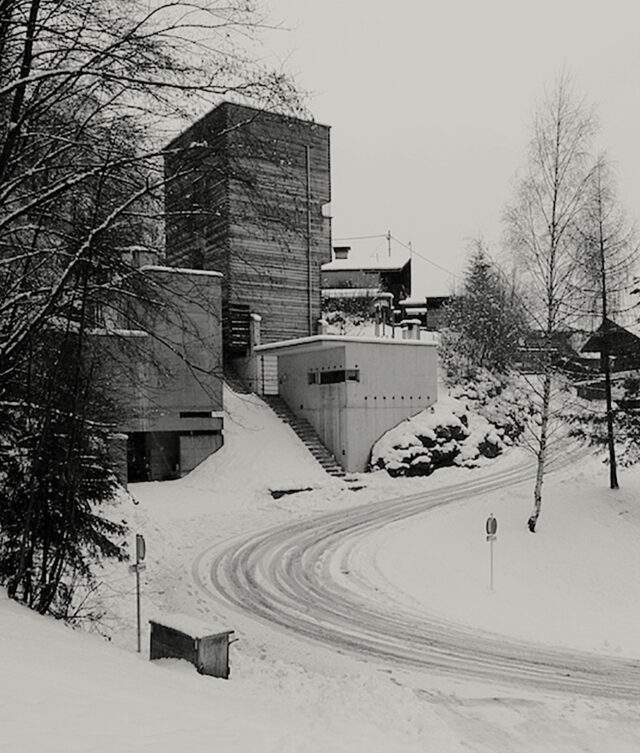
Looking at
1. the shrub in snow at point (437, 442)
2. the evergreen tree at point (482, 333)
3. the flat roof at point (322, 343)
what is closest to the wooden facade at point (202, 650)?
the shrub in snow at point (437, 442)

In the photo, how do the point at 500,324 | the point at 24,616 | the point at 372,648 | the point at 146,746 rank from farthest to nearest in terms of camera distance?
the point at 500,324, the point at 372,648, the point at 24,616, the point at 146,746

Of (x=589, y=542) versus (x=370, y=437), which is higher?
(x=370, y=437)

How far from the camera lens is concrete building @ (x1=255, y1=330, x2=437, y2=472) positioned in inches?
1062

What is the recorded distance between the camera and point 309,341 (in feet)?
90.6

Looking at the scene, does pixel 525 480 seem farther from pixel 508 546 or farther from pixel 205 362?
pixel 205 362

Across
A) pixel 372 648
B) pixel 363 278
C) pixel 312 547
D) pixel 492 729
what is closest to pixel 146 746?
pixel 492 729

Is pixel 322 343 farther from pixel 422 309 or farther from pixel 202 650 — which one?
pixel 422 309

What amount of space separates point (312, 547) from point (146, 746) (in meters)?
13.3

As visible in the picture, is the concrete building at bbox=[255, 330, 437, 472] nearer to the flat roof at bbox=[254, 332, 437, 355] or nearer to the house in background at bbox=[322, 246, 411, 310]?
the flat roof at bbox=[254, 332, 437, 355]

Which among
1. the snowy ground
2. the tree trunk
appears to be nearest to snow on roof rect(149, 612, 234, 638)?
the snowy ground

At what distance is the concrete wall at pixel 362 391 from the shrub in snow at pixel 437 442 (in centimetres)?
53

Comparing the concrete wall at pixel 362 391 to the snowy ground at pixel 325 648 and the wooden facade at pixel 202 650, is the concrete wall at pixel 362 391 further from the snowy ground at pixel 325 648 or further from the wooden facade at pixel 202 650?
the wooden facade at pixel 202 650

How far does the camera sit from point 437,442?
89.7 feet

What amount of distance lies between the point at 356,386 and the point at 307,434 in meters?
2.74
